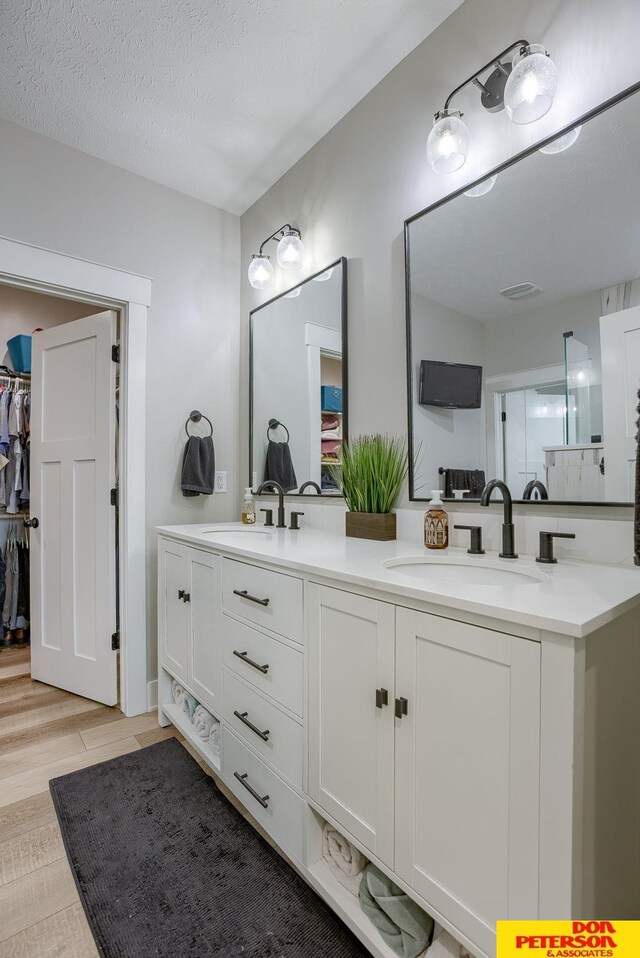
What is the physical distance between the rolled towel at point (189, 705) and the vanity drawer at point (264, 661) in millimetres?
499

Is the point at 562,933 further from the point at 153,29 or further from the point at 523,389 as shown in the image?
the point at 153,29

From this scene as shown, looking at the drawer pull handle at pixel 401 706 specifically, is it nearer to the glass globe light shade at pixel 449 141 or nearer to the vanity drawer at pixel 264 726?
the vanity drawer at pixel 264 726

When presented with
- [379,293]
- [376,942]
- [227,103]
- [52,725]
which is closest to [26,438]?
[52,725]

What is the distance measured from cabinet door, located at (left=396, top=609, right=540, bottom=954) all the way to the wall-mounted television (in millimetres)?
831

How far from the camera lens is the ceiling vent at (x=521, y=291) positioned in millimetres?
1300

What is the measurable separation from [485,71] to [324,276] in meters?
0.87

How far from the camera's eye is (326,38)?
5.33 ft

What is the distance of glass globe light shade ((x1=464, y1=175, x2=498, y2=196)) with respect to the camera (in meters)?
1.38

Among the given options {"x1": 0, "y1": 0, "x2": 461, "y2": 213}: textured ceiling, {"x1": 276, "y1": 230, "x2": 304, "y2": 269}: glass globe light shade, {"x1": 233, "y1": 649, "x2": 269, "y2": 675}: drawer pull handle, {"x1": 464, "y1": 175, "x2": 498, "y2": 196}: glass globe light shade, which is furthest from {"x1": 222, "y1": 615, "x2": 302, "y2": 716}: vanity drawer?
{"x1": 0, "y1": 0, "x2": 461, "y2": 213}: textured ceiling

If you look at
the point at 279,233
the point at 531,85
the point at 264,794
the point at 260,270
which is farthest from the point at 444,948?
the point at 279,233

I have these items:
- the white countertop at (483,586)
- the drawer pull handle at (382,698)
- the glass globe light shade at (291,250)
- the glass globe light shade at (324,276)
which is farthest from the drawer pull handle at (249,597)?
the glass globe light shade at (291,250)

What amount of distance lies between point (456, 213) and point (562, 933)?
1.75 meters

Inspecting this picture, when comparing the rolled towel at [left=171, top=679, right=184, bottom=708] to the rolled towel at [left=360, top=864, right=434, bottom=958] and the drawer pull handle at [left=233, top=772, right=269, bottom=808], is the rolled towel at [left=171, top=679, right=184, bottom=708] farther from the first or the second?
the rolled towel at [left=360, top=864, right=434, bottom=958]

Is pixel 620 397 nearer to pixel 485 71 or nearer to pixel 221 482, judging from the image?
pixel 485 71
